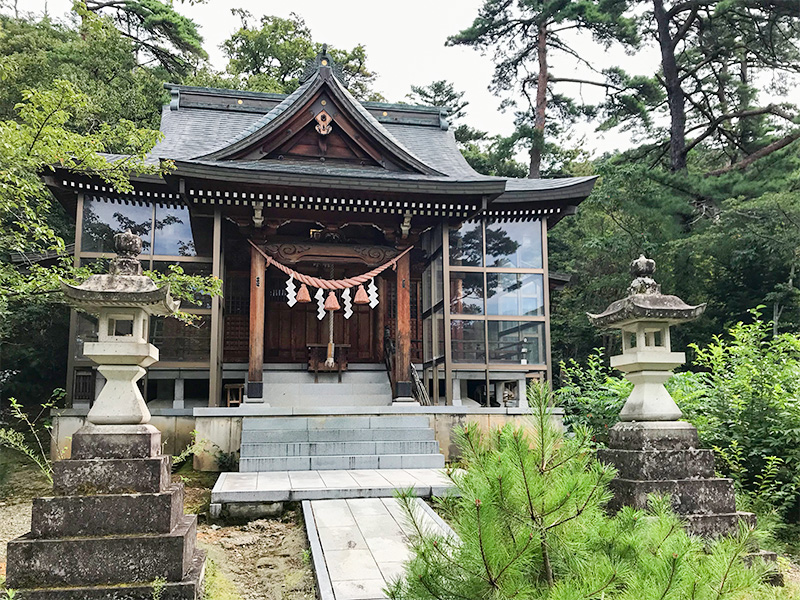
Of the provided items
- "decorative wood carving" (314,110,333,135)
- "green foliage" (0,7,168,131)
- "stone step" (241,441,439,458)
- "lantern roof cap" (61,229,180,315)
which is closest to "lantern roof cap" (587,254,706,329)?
"lantern roof cap" (61,229,180,315)

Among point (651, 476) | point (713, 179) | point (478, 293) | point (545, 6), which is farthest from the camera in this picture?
point (545, 6)

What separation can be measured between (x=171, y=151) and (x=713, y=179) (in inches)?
513

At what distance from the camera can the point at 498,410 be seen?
33.2ft

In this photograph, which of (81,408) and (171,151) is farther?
(171,151)

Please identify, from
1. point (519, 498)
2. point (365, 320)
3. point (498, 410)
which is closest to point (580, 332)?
point (365, 320)

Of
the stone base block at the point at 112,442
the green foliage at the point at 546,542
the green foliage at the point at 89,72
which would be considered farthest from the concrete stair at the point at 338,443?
the green foliage at the point at 89,72

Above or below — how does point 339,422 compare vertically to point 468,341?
below

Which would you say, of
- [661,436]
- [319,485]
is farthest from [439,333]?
[661,436]

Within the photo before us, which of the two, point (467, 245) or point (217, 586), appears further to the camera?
point (467, 245)

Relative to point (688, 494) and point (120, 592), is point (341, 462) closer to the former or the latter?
point (120, 592)

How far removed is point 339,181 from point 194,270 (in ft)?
10.7

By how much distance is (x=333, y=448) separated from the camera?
28.8 ft

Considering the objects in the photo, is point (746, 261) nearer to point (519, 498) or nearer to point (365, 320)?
point (365, 320)

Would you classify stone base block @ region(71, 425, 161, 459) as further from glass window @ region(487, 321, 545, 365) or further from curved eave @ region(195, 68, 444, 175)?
curved eave @ region(195, 68, 444, 175)
